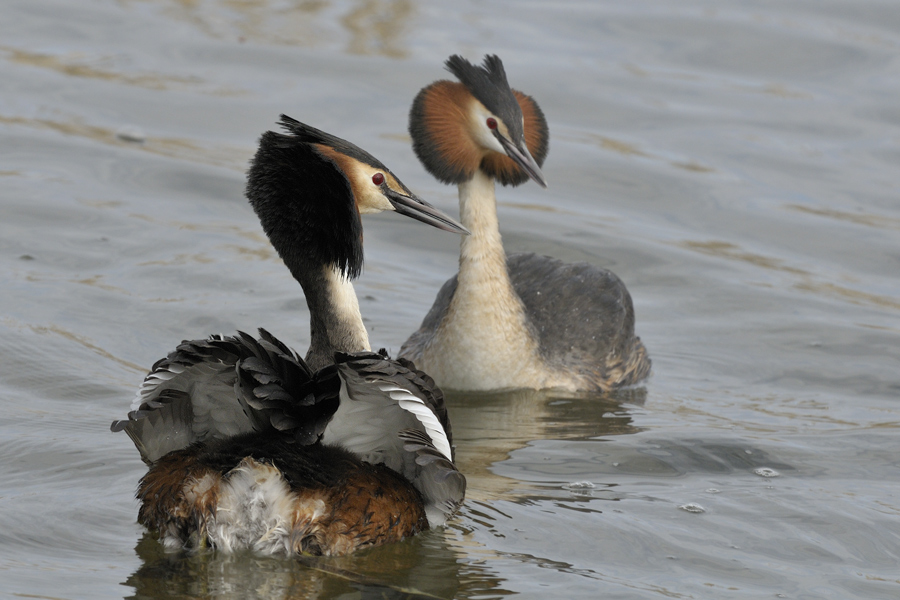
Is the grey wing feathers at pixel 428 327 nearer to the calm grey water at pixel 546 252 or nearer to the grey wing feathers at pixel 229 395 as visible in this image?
the calm grey water at pixel 546 252

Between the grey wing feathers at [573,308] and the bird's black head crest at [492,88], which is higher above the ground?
the bird's black head crest at [492,88]

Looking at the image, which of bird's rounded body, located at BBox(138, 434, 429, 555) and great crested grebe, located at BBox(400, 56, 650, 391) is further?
great crested grebe, located at BBox(400, 56, 650, 391)

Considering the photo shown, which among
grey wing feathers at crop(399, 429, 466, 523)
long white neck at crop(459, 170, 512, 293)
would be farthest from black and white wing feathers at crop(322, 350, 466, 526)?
long white neck at crop(459, 170, 512, 293)

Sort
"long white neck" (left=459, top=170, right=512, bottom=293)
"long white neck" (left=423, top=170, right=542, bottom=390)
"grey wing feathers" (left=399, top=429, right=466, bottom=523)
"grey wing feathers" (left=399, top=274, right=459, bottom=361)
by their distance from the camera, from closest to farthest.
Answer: "grey wing feathers" (left=399, top=429, right=466, bottom=523), "long white neck" (left=423, top=170, right=542, bottom=390), "long white neck" (left=459, top=170, right=512, bottom=293), "grey wing feathers" (left=399, top=274, right=459, bottom=361)

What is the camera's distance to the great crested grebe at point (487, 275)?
712 centimetres

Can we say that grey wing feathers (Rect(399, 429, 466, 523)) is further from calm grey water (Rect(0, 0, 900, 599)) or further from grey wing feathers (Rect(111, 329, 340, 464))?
grey wing feathers (Rect(111, 329, 340, 464))

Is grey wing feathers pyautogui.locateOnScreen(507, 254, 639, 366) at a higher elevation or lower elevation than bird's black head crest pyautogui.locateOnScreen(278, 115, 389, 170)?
lower

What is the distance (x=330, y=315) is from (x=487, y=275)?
2.11 m

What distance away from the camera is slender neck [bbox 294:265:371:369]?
5227mm

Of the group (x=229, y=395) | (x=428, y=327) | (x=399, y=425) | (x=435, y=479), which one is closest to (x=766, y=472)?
(x=435, y=479)

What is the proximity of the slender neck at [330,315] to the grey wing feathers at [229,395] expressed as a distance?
777 mm

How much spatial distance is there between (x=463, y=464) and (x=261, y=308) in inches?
98.1

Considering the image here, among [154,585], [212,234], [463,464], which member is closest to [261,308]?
[212,234]

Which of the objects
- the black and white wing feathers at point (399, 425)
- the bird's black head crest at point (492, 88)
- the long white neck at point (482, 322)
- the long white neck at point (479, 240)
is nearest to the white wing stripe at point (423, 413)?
the black and white wing feathers at point (399, 425)
